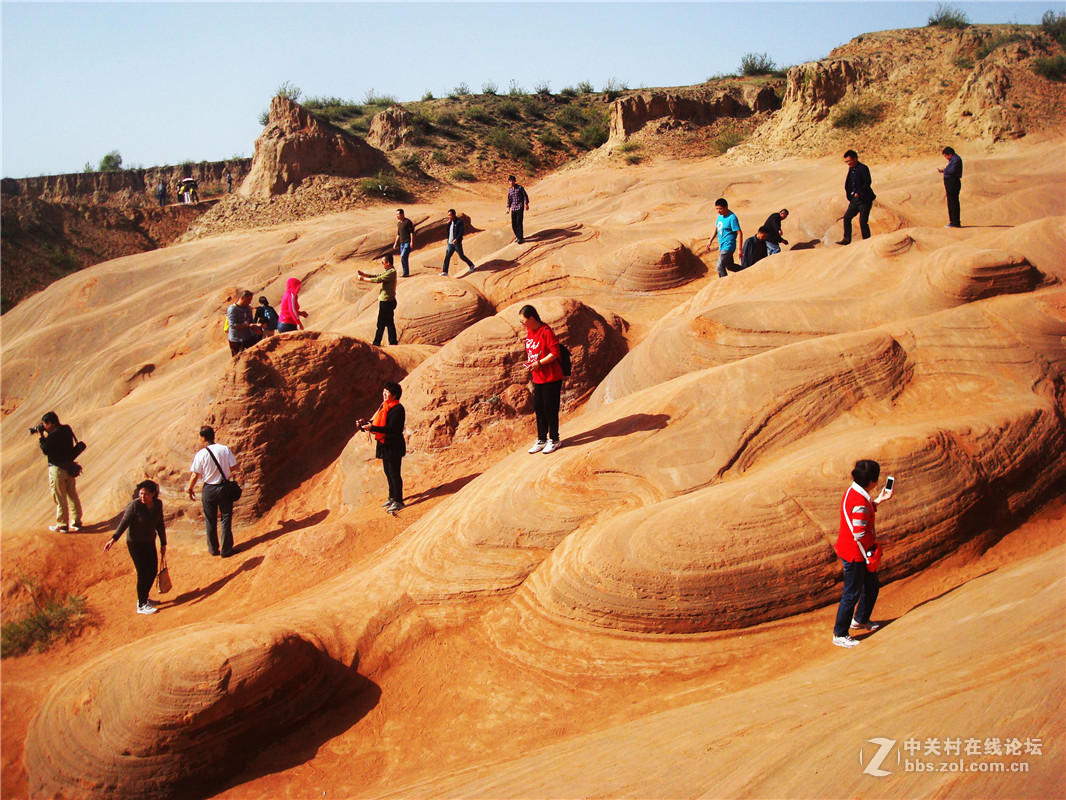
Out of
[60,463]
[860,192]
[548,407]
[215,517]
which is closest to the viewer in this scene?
[548,407]

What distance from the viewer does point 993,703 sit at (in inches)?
156

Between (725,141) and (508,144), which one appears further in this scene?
(508,144)

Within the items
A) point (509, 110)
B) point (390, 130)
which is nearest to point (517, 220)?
point (390, 130)

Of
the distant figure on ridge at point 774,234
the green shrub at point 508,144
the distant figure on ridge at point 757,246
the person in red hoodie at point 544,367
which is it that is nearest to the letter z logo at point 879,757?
the person in red hoodie at point 544,367

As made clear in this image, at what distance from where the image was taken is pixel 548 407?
7.44 meters

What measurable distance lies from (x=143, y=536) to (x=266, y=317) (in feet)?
23.8

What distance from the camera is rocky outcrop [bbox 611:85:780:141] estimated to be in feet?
103

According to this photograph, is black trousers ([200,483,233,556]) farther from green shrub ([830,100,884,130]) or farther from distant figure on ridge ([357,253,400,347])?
green shrub ([830,100,884,130])

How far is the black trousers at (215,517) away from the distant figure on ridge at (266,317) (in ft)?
19.4

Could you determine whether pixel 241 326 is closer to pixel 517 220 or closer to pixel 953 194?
pixel 517 220

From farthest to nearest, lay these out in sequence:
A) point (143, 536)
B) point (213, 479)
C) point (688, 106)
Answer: point (688, 106) < point (213, 479) < point (143, 536)

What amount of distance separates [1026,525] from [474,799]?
180 inches

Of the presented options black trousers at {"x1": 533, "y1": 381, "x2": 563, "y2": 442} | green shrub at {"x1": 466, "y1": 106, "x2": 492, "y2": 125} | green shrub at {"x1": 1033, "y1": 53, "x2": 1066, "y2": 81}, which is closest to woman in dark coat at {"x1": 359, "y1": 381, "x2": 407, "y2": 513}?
black trousers at {"x1": 533, "y1": 381, "x2": 563, "y2": 442}

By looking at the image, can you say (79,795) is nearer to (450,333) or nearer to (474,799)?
(474,799)
